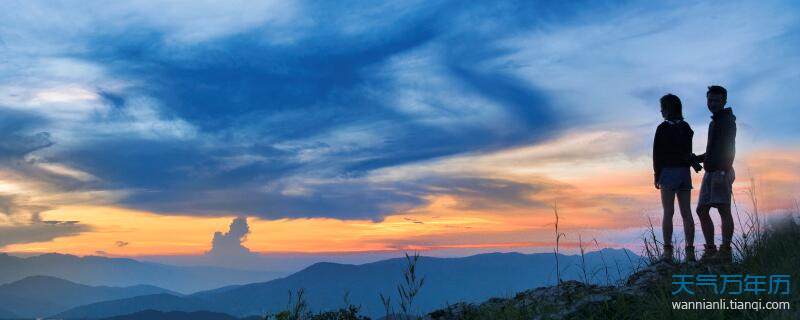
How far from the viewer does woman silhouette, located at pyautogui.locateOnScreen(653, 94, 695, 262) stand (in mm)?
9133

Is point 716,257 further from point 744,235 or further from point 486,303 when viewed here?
point 486,303

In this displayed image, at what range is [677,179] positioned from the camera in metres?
9.12

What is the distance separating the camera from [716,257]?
827 centimetres

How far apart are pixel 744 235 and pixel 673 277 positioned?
6.36 ft

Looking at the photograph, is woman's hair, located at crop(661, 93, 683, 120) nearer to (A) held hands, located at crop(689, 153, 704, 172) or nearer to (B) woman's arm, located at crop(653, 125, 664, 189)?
(B) woman's arm, located at crop(653, 125, 664, 189)

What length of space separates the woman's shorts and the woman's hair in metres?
0.83

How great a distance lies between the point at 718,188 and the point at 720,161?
1.36 feet

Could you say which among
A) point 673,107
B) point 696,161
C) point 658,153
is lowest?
point 696,161

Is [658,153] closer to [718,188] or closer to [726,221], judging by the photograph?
[718,188]

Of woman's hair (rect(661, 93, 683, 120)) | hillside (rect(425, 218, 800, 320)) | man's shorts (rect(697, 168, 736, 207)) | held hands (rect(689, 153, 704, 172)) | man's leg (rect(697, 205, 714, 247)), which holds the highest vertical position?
woman's hair (rect(661, 93, 683, 120))

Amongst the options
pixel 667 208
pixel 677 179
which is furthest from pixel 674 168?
pixel 667 208

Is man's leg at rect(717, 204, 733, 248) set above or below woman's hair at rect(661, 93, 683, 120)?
below

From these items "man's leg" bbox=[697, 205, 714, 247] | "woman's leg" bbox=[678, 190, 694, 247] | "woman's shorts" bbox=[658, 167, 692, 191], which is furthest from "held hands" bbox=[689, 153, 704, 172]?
"man's leg" bbox=[697, 205, 714, 247]

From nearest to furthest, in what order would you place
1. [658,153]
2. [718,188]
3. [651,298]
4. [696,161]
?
1. [651,298]
2. [718,188]
3. [696,161]
4. [658,153]
